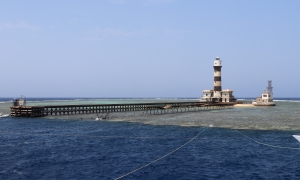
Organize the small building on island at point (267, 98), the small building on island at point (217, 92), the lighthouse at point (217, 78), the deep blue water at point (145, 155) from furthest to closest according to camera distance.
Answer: the small building on island at point (267, 98) → the small building on island at point (217, 92) → the lighthouse at point (217, 78) → the deep blue water at point (145, 155)

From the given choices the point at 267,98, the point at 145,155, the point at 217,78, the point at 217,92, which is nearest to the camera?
the point at 145,155

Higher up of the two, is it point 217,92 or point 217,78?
point 217,78

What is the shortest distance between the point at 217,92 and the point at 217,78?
17.2 ft

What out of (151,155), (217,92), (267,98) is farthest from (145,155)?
(267,98)

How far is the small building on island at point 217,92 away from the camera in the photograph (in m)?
106

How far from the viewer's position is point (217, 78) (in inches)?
4178

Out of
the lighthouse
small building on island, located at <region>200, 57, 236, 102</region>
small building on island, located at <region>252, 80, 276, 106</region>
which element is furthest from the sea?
small building on island, located at <region>252, 80, 276, 106</region>

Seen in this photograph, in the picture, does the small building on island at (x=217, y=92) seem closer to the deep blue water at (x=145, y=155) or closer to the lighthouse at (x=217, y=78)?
the lighthouse at (x=217, y=78)

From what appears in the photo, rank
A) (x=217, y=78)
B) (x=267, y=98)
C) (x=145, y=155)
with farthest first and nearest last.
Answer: (x=267, y=98) → (x=217, y=78) → (x=145, y=155)

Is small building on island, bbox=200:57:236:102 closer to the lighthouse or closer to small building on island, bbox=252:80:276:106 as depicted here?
the lighthouse

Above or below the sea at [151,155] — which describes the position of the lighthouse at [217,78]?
above

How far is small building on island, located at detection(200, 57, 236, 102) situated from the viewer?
347ft

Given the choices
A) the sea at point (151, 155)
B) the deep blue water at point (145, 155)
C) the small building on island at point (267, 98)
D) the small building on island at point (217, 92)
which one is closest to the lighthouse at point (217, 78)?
the small building on island at point (217, 92)

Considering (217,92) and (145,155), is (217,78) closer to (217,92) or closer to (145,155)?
(217,92)
